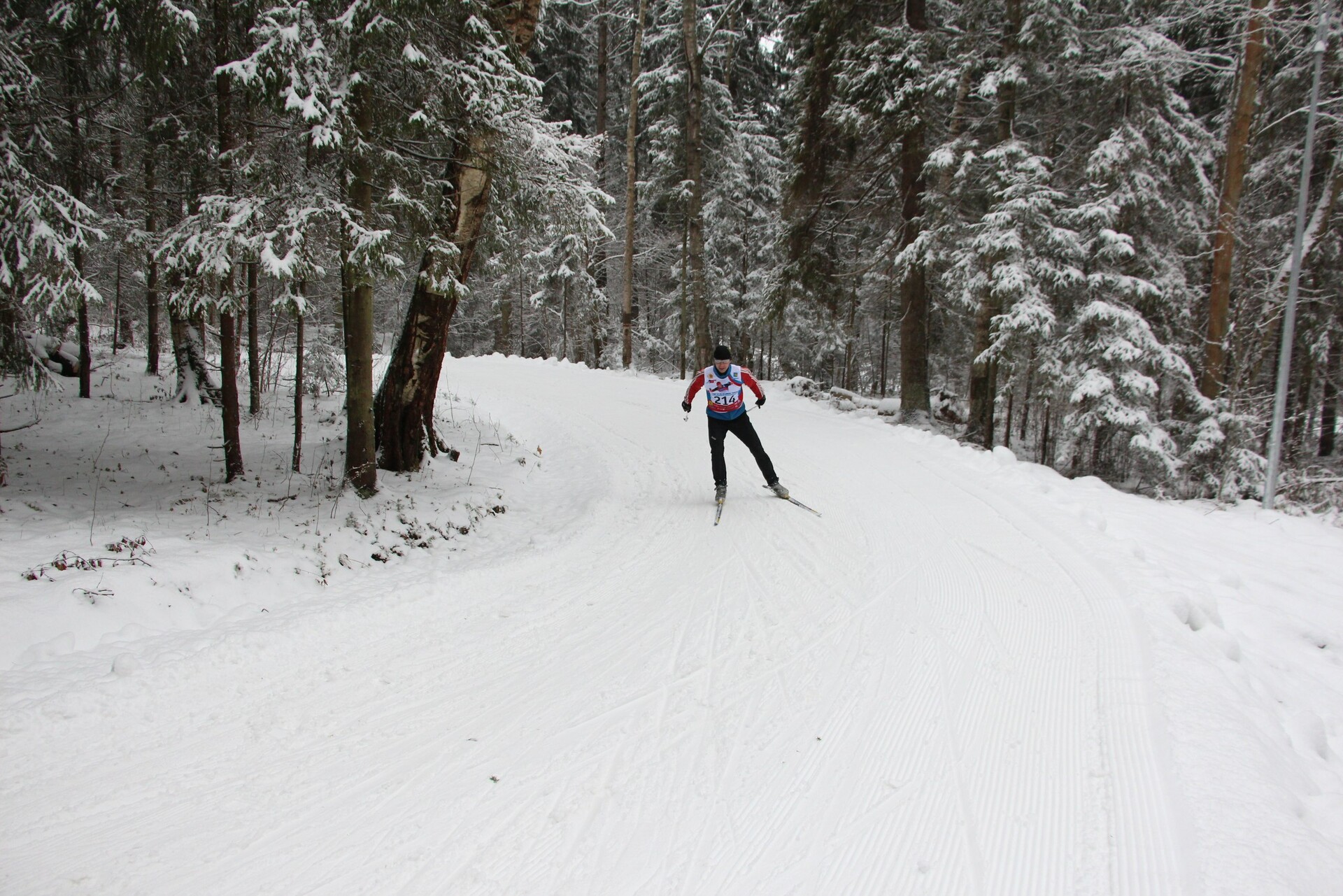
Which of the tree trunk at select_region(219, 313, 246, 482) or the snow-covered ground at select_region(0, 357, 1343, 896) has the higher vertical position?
the tree trunk at select_region(219, 313, 246, 482)

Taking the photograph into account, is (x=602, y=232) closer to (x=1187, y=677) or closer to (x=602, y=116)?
(x=1187, y=677)

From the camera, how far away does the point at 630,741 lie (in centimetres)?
310

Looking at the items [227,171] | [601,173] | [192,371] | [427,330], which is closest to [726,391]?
[427,330]

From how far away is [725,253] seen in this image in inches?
977

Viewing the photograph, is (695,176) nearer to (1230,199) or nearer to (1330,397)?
(1230,199)

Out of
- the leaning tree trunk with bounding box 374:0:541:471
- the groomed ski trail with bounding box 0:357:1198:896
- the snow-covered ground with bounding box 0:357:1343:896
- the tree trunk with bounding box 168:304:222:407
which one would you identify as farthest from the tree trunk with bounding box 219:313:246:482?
the tree trunk with bounding box 168:304:222:407

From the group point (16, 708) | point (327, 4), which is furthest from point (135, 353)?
point (16, 708)

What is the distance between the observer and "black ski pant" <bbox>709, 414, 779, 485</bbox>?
712cm

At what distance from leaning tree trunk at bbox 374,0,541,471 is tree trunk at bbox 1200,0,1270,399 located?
36.7ft

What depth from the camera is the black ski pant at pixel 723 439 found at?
23.4ft

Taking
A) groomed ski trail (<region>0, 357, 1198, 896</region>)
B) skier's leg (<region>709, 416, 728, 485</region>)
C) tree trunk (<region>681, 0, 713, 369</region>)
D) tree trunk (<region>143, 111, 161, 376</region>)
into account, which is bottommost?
groomed ski trail (<region>0, 357, 1198, 896</region>)

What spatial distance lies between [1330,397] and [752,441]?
1919 centimetres

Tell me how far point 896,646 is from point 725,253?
22828mm

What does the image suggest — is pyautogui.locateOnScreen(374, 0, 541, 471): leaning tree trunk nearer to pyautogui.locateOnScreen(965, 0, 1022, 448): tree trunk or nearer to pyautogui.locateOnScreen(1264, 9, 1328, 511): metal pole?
pyautogui.locateOnScreen(965, 0, 1022, 448): tree trunk
